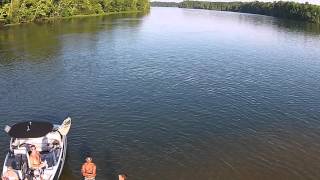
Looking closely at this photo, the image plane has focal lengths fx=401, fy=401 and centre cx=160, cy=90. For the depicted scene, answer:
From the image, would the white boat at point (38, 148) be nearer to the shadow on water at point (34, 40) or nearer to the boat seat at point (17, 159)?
the boat seat at point (17, 159)

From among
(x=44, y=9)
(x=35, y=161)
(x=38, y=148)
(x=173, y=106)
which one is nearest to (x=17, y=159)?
(x=35, y=161)

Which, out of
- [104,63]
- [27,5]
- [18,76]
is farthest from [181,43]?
[27,5]

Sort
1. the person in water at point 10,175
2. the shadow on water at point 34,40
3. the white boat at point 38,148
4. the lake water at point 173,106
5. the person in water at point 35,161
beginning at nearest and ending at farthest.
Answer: the person in water at point 10,175
the person in water at point 35,161
the white boat at point 38,148
the lake water at point 173,106
the shadow on water at point 34,40

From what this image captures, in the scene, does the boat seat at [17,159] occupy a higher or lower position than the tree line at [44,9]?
lower

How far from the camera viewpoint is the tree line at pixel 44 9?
11338cm

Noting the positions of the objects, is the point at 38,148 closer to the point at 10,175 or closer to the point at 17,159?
the point at 17,159

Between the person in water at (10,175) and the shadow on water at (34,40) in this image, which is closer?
the person in water at (10,175)

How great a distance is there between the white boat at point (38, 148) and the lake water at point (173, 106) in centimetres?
226

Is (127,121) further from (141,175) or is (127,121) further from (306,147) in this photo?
(306,147)

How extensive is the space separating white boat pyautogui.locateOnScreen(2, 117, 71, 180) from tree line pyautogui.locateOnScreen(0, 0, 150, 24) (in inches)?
3612

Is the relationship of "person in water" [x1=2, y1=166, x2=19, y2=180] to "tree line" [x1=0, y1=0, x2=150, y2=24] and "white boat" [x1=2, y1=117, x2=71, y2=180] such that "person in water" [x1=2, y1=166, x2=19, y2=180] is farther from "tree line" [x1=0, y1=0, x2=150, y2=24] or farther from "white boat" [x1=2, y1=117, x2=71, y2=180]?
"tree line" [x1=0, y1=0, x2=150, y2=24]

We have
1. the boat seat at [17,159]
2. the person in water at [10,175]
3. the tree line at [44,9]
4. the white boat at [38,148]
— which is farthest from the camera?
the tree line at [44,9]

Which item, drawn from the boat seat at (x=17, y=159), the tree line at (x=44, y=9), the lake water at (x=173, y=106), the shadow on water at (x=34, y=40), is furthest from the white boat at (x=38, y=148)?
the tree line at (x=44, y=9)

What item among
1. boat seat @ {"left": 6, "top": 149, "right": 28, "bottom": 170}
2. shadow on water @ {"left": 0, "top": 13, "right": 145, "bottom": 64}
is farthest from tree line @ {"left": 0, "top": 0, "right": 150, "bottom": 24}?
boat seat @ {"left": 6, "top": 149, "right": 28, "bottom": 170}
